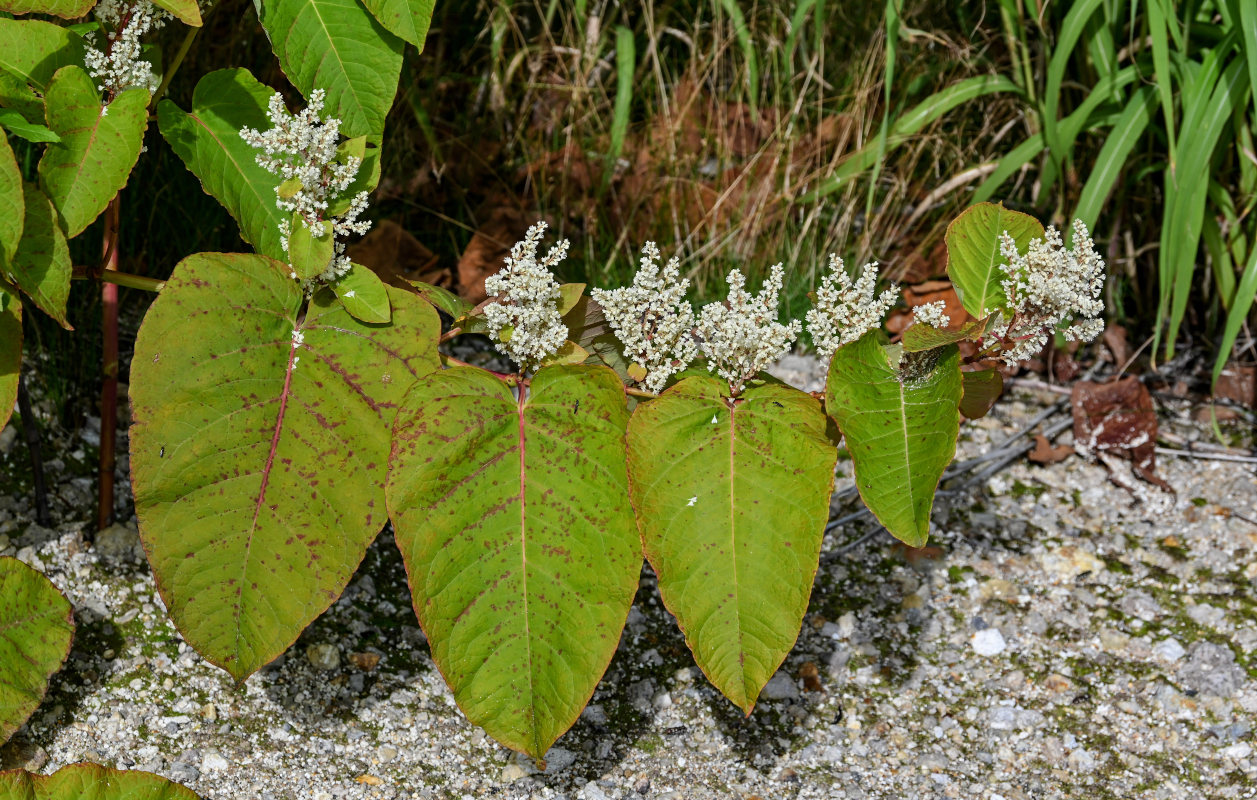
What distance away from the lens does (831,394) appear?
1207mm

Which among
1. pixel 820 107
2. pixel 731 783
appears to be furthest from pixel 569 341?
pixel 820 107

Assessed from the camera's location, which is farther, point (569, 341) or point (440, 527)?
point (569, 341)

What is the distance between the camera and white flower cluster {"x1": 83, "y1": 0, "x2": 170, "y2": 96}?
1290 millimetres

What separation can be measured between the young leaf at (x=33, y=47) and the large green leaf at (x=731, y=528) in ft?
2.62

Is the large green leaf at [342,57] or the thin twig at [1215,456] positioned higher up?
the large green leaf at [342,57]

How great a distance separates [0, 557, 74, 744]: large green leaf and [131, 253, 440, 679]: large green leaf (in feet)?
0.79

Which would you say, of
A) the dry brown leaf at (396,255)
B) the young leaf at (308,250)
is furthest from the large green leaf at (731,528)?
the dry brown leaf at (396,255)

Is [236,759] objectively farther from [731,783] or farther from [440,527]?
[731,783]

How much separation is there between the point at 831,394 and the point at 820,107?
1.55 meters

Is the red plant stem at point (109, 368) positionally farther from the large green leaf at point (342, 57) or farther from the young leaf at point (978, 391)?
the young leaf at point (978, 391)

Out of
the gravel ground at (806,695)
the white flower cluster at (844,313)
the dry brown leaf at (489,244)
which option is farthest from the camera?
the dry brown leaf at (489,244)

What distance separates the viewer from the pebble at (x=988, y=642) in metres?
1.75

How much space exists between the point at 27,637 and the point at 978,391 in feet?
3.86

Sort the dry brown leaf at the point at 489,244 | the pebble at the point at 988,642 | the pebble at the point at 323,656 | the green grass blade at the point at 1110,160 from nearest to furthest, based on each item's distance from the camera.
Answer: the pebble at the point at 323,656
the pebble at the point at 988,642
the green grass blade at the point at 1110,160
the dry brown leaf at the point at 489,244
